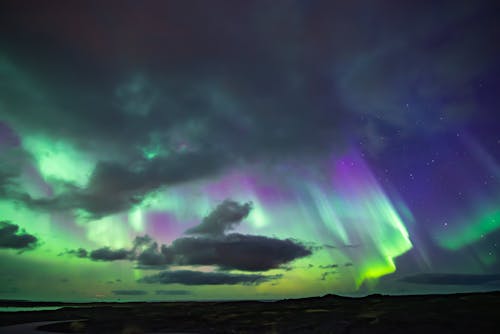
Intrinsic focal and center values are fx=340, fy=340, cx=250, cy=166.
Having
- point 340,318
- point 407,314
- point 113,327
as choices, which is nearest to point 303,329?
point 340,318

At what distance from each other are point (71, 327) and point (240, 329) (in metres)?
41.1

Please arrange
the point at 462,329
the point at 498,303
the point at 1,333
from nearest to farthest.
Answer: the point at 462,329
the point at 498,303
the point at 1,333

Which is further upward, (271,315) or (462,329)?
(271,315)

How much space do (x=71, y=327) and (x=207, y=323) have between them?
1229 inches

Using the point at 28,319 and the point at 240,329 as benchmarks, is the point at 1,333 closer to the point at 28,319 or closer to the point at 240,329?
the point at 28,319

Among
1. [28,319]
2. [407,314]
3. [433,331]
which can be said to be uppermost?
[28,319]

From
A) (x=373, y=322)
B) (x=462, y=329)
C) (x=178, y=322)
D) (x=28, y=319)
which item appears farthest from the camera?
(x=28, y=319)

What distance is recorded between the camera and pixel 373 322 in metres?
55.4

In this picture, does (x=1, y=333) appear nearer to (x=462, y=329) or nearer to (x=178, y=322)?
(x=178, y=322)

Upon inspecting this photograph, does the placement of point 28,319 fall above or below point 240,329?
above

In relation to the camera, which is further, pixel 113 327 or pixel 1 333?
pixel 113 327

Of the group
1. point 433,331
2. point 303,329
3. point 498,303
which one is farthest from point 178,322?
point 498,303

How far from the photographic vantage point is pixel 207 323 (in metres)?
73.1

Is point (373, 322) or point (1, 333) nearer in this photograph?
point (373, 322)
